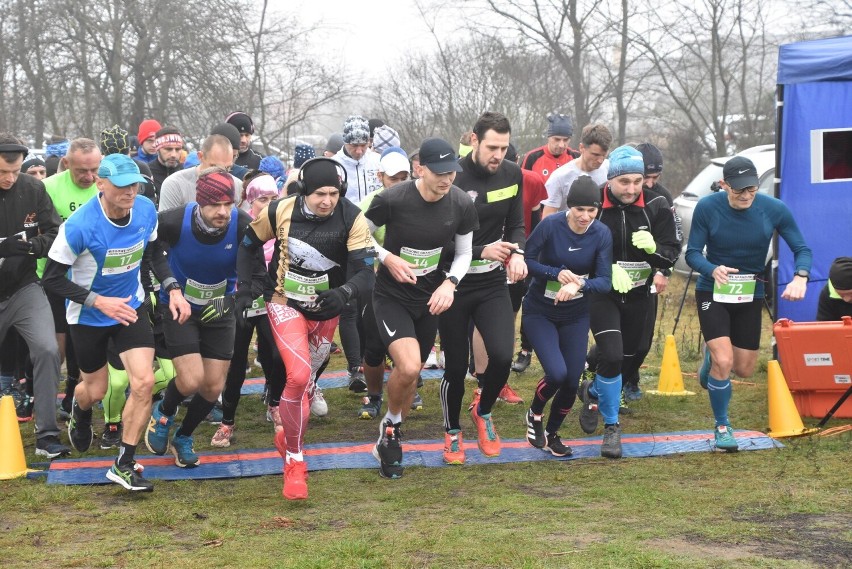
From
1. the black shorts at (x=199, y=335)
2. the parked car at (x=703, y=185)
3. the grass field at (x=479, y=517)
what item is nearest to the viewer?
the grass field at (x=479, y=517)

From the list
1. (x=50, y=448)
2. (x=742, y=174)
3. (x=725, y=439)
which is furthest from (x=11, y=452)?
(x=742, y=174)

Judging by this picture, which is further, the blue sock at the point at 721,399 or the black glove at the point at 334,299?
the blue sock at the point at 721,399

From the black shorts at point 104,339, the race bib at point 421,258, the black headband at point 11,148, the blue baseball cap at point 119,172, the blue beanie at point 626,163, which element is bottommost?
the black shorts at point 104,339

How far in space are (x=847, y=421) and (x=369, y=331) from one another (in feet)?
12.4

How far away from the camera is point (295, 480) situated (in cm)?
620

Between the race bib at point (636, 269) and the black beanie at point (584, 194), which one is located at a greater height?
the black beanie at point (584, 194)

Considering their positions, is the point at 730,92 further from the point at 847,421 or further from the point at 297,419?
the point at 297,419

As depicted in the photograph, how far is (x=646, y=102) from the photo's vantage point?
2467cm

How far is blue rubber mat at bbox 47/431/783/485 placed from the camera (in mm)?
6906

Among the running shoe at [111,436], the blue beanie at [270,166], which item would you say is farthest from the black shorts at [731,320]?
the running shoe at [111,436]

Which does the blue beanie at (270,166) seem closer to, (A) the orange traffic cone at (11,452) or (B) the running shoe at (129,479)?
(A) the orange traffic cone at (11,452)

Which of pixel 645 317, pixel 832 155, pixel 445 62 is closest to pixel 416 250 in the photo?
pixel 645 317

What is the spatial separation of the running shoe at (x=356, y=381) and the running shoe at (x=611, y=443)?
2799 millimetres

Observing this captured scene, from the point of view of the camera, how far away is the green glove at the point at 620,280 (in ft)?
24.2
